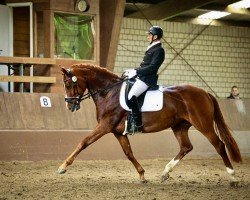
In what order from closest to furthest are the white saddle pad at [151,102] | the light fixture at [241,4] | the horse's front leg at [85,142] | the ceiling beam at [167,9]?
the horse's front leg at [85,142]
the white saddle pad at [151,102]
the ceiling beam at [167,9]
the light fixture at [241,4]

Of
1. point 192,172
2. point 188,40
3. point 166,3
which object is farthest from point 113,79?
point 188,40

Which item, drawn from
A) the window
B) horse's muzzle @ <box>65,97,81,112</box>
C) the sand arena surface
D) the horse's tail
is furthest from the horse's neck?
the window

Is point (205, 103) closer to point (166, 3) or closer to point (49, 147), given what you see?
point (49, 147)

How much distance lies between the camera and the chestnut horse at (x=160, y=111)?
360 inches

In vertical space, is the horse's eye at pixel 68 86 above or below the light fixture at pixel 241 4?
below

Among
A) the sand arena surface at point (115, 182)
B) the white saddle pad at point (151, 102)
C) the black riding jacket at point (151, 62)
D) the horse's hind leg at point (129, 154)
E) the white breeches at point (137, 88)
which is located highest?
the black riding jacket at point (151, 62)

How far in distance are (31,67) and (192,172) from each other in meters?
5.22

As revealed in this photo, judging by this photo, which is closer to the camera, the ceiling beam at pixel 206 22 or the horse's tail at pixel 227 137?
the horse's tail at pixel 227 137

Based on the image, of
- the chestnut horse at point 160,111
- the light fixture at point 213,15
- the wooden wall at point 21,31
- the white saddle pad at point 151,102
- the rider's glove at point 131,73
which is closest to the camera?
the chestnut horse at point 160,111

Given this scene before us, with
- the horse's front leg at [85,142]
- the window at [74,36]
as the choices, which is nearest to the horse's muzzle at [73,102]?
the horse's front leg at [85,142]

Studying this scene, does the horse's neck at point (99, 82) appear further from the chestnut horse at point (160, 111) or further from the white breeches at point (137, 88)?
the white breeches at point (137, 88)

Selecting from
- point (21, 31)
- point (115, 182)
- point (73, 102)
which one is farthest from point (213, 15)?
point (115, 182)

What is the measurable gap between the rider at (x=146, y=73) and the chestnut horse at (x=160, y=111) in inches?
5.9

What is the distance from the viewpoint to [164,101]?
9516 mm
